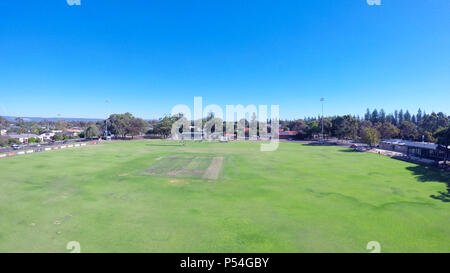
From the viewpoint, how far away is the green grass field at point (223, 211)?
946 centimetres

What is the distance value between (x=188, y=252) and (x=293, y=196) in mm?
9896

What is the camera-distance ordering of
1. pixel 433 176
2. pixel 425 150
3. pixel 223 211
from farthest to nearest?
pixel 425 150 < pixel 433 176 < pixel 223 211

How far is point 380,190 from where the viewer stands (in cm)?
1717

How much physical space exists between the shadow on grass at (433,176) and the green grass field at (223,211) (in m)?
0.10

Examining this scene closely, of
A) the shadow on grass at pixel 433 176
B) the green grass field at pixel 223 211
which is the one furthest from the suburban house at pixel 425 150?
the green grass field at pixel 223 211

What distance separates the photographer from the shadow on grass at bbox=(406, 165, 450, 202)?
16188mm

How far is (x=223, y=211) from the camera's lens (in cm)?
1298

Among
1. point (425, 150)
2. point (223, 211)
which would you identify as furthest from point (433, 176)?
point (223, 211)

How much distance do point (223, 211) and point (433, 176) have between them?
80.5ft

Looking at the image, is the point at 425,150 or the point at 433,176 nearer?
the point at 433,176

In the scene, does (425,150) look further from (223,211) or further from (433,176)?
(223,211)

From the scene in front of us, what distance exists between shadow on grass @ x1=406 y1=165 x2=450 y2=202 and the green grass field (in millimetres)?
102

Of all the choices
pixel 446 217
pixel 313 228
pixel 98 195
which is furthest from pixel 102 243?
pixel 446 217
